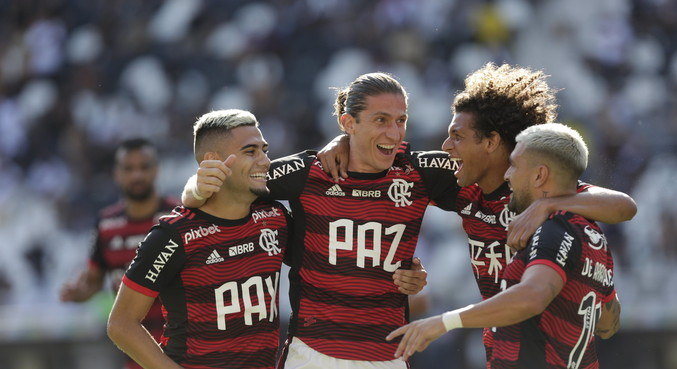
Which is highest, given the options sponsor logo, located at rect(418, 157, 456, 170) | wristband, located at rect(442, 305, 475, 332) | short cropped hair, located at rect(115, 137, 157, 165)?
short cropped hair, located at rect(115, 137, 157, 165)

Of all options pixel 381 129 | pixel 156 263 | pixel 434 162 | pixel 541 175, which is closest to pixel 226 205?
pixel 156 263

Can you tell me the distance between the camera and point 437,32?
12867mm

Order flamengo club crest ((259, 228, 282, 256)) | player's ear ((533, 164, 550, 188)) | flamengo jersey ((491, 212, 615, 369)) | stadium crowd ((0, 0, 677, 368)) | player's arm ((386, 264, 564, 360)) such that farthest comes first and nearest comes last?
stadium crowd ((0, 0, 677, 368)), flamengo club crest ((259, 228, 282, 256)), player's ear ((533, 164, 550, 188)), flamengo jersey ((491, 212, 615, 369)), player's arm ((386, 264, 564, 360))

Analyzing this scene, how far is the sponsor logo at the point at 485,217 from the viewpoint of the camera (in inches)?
219

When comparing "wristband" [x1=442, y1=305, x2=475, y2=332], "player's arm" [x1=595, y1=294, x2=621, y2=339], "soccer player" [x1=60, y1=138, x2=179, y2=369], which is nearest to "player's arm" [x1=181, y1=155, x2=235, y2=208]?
"wristband" [x1=442, y1=305, x2=475, y2=332]

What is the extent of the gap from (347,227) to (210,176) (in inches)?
35.1

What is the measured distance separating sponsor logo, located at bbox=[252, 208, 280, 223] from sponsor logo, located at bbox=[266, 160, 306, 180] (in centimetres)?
19

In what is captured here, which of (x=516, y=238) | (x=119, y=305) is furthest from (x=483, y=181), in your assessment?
(x=119, y=305)

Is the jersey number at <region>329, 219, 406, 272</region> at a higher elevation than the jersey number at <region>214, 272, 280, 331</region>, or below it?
higher

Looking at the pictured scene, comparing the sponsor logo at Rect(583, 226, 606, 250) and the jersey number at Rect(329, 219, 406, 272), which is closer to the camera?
the sponsor logo at Rect(583, 226, 606, 250)

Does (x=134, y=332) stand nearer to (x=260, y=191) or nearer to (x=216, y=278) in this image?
(x=216, y=278)


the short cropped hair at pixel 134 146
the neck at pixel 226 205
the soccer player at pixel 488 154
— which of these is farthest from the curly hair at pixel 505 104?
the short cropped hair at pixel 134 146

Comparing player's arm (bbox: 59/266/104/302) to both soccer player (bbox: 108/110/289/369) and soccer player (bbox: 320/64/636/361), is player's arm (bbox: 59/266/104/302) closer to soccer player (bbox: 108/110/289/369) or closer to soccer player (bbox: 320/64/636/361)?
soccer player (bbox: 108/110/289/369)

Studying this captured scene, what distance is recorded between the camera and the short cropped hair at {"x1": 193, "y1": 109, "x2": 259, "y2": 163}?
5508 mm
